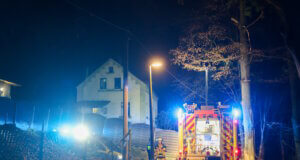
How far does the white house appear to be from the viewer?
31.8 metres

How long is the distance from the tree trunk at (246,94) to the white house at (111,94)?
1984 centimetres

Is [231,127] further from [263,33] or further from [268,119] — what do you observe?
[268,119]

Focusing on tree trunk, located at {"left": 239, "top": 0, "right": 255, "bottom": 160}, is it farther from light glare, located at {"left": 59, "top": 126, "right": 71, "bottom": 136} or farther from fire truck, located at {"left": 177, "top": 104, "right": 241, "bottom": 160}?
light glare, located at {"left": 59, "top": 126, "right": 71, "bottom": 136}

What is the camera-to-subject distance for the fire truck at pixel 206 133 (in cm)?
1120

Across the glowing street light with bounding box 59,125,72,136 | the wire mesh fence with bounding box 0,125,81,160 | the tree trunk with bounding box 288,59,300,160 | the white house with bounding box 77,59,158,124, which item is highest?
the white house with bounding box 77,59,158,124

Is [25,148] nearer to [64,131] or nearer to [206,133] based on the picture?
[64,131]

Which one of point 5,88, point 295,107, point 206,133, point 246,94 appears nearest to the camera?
point 206,133

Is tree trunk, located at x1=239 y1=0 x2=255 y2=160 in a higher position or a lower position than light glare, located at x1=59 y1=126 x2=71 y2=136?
higher

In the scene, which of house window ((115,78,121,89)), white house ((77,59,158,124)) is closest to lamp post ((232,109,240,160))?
white house ((77,59,158,124))

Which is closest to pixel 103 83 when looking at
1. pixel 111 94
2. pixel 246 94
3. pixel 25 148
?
pixel 111 94

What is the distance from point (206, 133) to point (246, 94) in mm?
2724

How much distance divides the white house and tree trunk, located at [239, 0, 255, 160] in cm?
1984

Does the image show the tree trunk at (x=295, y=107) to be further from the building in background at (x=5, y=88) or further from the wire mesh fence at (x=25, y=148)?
the building in background at (x=5, y=88)

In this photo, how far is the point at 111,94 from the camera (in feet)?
110
